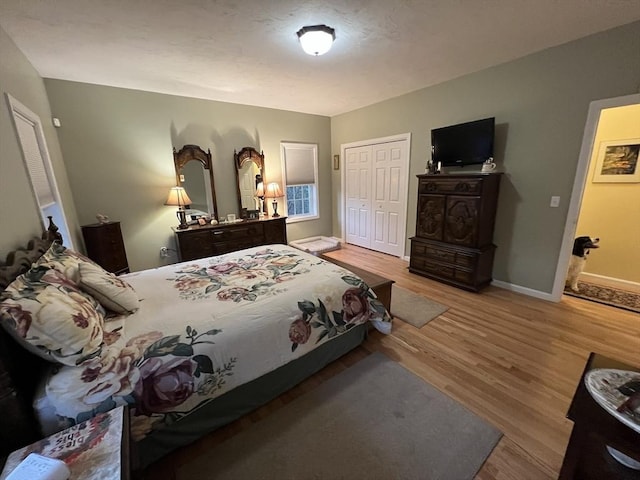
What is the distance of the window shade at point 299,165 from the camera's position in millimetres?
4816

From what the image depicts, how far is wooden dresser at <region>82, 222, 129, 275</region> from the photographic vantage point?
9.70 ft

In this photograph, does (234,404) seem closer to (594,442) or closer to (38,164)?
(594,442)

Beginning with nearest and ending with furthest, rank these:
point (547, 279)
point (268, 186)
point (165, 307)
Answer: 1. point (165, 307)
2. point (547, 279)
3. point (268, 186)

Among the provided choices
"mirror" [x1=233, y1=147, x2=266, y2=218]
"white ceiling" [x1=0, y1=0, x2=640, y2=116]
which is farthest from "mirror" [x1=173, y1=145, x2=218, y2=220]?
"white ceiling" [x1=0, y1=0, x2=640, y2=116]

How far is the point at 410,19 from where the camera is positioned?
1.96 m

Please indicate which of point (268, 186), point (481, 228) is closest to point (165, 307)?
point (268, 186)

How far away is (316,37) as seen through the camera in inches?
80.0

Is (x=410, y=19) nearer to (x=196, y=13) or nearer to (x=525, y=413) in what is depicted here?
(x=196, y=13)

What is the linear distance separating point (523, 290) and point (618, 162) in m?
2.01

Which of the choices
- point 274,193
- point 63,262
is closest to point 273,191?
point 274,193

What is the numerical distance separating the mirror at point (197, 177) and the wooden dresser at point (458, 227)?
3.12 metres

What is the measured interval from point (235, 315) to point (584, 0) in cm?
321

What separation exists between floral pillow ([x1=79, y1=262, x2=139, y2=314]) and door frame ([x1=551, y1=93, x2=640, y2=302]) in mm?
3969

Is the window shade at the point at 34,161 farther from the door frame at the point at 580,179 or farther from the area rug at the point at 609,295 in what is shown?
the area rug at the point at 609,295
